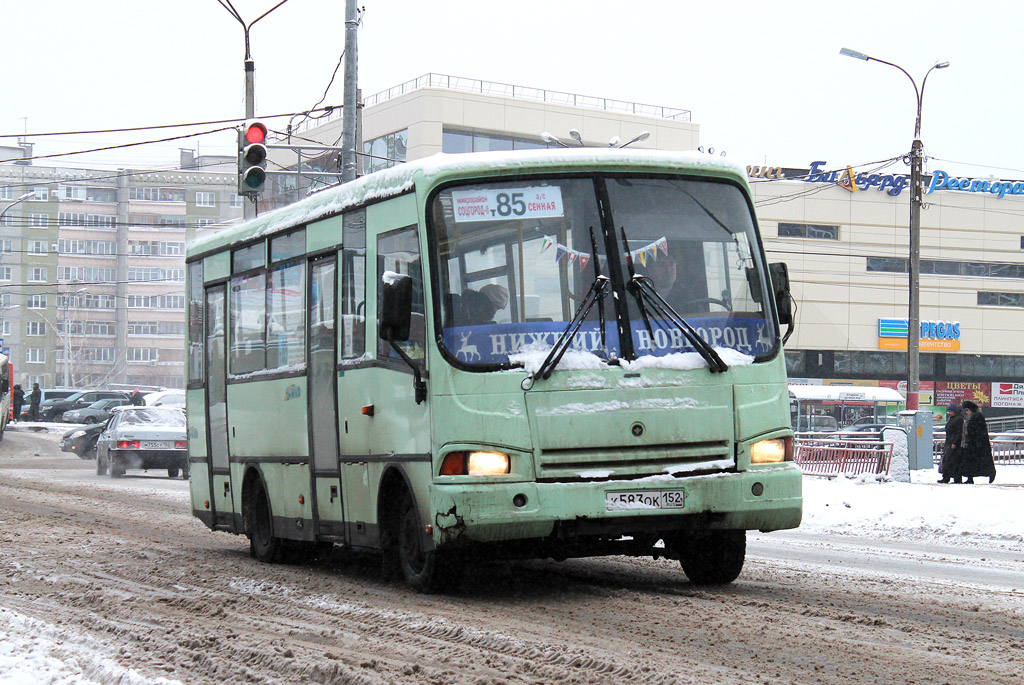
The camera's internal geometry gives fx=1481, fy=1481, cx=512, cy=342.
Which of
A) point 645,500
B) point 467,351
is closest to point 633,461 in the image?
point 645,500

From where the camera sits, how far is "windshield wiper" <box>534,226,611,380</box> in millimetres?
8594

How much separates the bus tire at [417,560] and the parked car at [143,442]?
843 inches

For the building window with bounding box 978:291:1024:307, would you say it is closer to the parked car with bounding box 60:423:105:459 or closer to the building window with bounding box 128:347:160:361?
the parked car with bounding box 60:423:105:459

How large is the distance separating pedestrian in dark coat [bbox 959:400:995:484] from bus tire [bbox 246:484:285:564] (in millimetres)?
17140

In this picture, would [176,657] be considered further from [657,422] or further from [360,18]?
[360,18]

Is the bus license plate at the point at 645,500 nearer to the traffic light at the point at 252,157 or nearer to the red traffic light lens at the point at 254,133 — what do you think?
the traffic light at the point at 252,157

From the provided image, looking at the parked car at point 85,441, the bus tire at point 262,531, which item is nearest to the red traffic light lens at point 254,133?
the bus tire at point 262,531

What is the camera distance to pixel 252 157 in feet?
67.5

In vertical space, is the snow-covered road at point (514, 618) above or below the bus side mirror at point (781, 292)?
below

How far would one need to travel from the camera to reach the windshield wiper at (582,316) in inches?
338

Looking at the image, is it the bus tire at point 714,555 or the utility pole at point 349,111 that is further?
the utility pole at point 349,111

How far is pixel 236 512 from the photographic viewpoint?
1308cm

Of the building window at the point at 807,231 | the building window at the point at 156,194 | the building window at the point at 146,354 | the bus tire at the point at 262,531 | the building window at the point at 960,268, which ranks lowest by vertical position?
the building window at the point at 146,354

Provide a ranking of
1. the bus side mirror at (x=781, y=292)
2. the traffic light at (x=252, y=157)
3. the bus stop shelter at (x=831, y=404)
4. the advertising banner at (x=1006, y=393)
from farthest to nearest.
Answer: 1. the advertising banner at (x=1006, y=393)
2. the bus stop shelter at (x=831, y=404)
3. the traffic light at (x=252, y=157)
4. the bus side mirror at (x=781, y=292)
